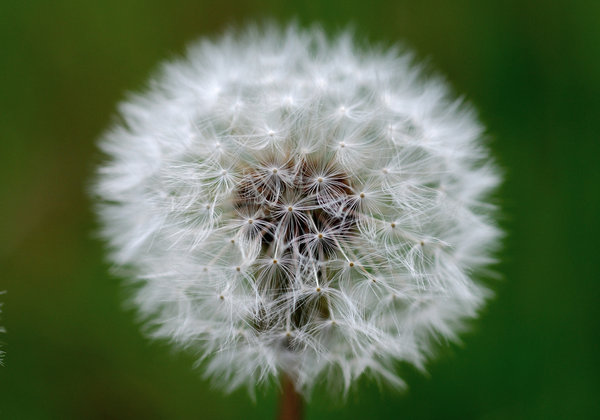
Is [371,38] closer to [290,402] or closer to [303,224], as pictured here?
[303,224]

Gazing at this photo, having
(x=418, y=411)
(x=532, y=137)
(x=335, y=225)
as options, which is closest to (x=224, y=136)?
(x=335, y=225)

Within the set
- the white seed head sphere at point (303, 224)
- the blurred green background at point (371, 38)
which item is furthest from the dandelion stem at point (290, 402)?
the blurred green background at point (371, 38)

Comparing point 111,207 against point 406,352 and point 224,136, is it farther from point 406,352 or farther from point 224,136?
point 406,352

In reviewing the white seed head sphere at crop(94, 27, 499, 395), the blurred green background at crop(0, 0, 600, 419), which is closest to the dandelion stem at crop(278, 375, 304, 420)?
the white seed head sphere at crop(94, 27, 499, 395)

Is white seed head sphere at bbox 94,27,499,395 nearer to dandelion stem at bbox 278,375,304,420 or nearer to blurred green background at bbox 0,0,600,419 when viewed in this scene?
dandelion stem at bbox 278,375,304,420

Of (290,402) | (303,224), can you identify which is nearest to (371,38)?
(303,224)
